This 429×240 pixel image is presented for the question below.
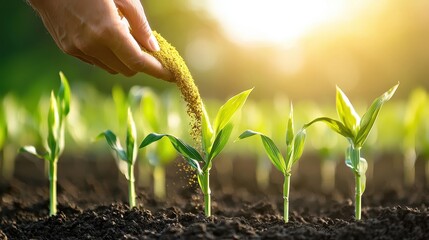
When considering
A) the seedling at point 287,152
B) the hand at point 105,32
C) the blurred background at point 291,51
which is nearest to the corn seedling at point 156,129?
the hand at point 105,32

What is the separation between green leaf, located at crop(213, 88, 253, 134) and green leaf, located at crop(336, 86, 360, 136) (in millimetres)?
400

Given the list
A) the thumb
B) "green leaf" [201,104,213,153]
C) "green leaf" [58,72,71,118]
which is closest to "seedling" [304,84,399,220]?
"green leaf" [201,104,213,153]

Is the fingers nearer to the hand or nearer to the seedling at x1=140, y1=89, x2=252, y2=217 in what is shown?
the hand

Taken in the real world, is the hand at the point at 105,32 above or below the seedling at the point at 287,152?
above

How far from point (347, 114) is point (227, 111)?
0.53m

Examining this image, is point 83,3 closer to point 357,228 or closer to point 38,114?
point 357,228

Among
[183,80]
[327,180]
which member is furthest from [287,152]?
Answer: [327,180]

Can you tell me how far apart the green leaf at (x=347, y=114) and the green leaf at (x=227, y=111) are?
40 centimetres

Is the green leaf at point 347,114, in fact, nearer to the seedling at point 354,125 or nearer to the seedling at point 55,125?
the seedling at point 354,125

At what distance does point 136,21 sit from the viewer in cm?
273

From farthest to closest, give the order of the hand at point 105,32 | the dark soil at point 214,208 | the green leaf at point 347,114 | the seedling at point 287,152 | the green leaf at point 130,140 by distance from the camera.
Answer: the green leaf at point 130,140 < the seedling at point 287,152 < the green leaf at point 347,114 < the hand at point 105,32 < the dark soil at point 214,208

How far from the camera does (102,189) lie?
5.16 m

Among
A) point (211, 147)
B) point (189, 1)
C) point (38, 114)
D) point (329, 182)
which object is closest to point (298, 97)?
point (189, 1)

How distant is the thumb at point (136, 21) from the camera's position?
8.91 ft
